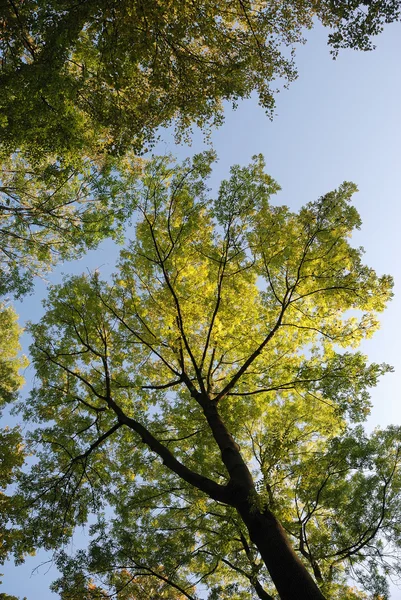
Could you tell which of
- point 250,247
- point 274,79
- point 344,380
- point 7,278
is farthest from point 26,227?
point 344,380

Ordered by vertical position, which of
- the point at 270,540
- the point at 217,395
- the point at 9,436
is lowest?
the point at 270,540

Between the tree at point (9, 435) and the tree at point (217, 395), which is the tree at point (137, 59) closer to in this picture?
the tree at point (217, 395)

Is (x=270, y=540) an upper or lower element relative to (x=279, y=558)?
upper

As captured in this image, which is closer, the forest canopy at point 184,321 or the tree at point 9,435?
the forest canopy at point 184,321

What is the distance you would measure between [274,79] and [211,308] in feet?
13.5

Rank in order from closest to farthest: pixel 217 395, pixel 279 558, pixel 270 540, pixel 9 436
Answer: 1. pixel 279 558
2. pixel 270 540
3. pixel 217 395
4. pixel 9 436

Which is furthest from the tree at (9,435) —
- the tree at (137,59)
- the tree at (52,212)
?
the tree at (137,59)

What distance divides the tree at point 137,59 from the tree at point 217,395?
1.25 meters

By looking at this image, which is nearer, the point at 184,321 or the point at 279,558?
the point at 279,558

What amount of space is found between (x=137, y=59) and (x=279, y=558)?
6.15m

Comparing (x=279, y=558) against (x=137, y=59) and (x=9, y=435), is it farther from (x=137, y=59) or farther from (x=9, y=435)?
(x=9, y=435)

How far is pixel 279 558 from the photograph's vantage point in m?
3.84

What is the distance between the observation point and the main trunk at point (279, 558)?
3555 mm

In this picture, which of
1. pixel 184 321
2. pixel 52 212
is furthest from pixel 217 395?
pixel 52 212
